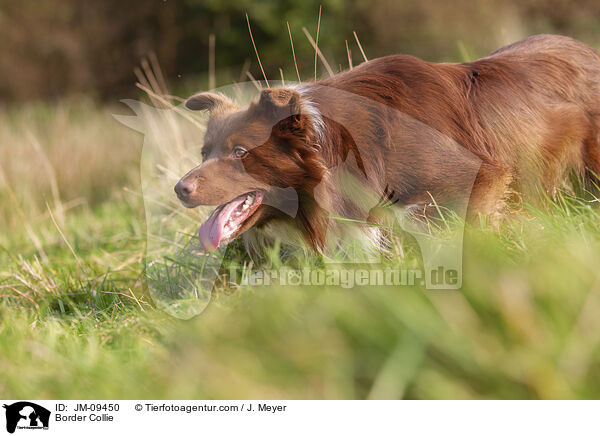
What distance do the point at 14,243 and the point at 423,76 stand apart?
3764 mm

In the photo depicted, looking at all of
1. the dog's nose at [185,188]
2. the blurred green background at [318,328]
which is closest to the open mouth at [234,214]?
the dog's nose at [185,188]

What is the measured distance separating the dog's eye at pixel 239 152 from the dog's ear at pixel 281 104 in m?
0.21

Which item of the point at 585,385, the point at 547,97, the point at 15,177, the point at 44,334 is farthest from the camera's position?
the point at 15,177

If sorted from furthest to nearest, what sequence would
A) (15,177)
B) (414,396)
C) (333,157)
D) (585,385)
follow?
(15,177) → (333,157) → (414,396) → (585,385)

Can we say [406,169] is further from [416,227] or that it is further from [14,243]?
[14,243]

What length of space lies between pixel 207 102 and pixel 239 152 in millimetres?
471

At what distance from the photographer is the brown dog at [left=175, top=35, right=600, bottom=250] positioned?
2.84 meters

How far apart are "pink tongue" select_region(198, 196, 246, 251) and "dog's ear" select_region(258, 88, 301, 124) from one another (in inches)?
17.0

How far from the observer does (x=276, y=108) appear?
9.31 ft

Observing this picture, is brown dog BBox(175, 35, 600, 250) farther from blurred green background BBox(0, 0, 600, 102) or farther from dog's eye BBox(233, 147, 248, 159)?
blurred green background BBox(0, 0, 600, 102)
